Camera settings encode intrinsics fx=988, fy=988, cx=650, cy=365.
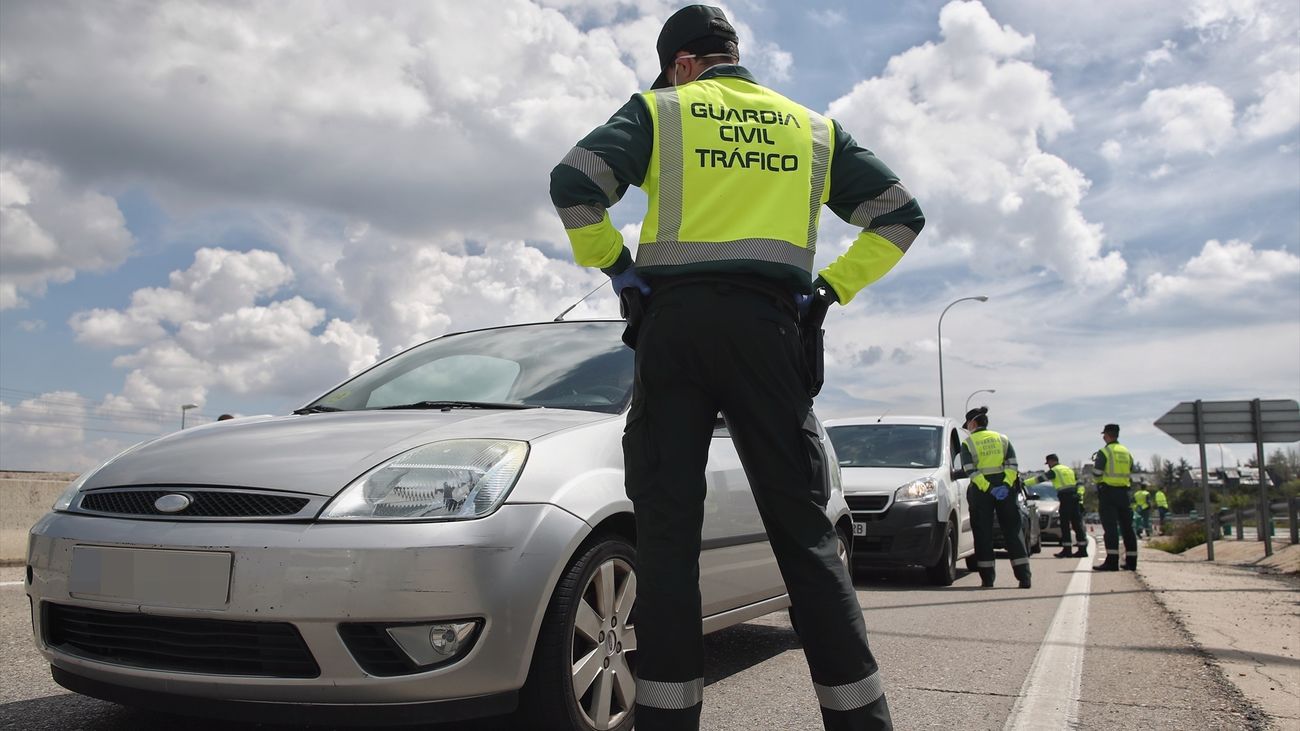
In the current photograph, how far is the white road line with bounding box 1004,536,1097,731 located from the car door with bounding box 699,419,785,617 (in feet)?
3.50

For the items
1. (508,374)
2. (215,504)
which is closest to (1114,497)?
(508,374)

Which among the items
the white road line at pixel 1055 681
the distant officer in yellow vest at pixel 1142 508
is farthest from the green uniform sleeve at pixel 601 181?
the distant officer in yellow vest at pixel 1142 508

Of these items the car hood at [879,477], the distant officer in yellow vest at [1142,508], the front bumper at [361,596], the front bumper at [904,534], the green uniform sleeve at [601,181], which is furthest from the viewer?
the distant officer in yellow vest at [1142,508]

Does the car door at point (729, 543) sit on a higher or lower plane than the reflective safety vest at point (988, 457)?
lower

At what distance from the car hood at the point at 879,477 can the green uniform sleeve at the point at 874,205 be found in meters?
6.55

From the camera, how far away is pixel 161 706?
103 inches

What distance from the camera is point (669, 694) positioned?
2.17 m

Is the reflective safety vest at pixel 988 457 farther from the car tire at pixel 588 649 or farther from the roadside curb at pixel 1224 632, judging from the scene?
the car tire at pixel 588 649

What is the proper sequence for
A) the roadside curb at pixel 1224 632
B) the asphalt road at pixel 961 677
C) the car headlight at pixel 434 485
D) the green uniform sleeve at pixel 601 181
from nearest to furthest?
the green uniform sleeve at pixel 601 181 → the car headlight at pixel 434 485 → the asphalt road at pixel 961 677 → the roadside curb at pixel 1224 632

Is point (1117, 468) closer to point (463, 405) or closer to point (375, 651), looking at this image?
point (463, 405)

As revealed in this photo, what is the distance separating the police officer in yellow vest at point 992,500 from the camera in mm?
9258

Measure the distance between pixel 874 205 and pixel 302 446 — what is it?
1.80m

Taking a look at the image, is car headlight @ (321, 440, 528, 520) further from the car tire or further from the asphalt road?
the asphalt road

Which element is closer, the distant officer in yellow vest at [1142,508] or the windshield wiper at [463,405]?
the windshield wiper at [463,405]
